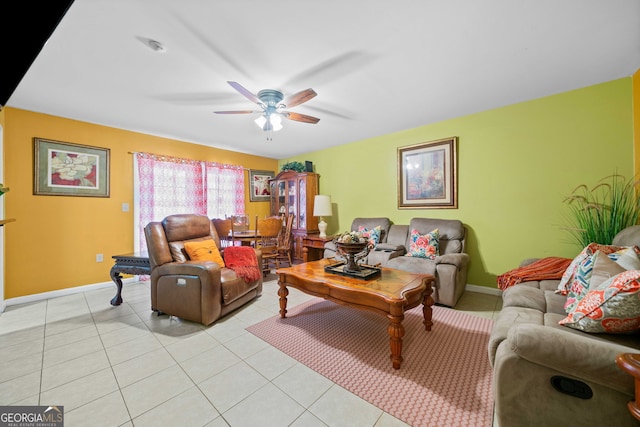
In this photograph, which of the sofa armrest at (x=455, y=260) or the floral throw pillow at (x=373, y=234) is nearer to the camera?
the sofa armrest at (x=455, y=260)

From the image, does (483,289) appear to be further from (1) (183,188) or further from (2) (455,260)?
(1) (183,188)

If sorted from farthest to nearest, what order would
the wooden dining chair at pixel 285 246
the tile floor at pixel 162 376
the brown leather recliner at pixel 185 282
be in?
the wooden dining chair at pixel 285 246
the brown leather recliner at pixel 185 282
the tile floor at pixel 162 376

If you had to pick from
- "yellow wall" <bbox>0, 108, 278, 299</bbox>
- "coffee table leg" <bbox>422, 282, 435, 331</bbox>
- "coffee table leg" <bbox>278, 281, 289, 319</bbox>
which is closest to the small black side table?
"yellow wall" <bbox>0, 108, 278, 299</bbox>

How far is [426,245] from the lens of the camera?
3.22m

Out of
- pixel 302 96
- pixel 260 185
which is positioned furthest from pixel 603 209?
pixel 260 185

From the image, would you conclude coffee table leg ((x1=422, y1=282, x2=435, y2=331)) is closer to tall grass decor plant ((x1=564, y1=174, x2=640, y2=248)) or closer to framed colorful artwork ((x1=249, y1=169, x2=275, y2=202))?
tall grass decor plant ((x1=564, y1=174, x2=640, y2=248))

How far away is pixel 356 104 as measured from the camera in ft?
9.64

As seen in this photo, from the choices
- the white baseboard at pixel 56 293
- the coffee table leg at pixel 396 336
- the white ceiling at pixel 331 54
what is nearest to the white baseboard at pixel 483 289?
the coffee table leg at pixel 396 336

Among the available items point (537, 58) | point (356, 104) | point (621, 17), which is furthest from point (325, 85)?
point (621, 17)

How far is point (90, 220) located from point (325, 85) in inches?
147

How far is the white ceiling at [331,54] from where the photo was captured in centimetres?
156

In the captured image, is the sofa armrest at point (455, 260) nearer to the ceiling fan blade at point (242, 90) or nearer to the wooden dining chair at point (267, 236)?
the wooden dining chair at point (267, 236)

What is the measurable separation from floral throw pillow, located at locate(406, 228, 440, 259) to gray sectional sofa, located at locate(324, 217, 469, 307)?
122mm

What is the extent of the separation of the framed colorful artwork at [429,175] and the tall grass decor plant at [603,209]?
1193 mm
